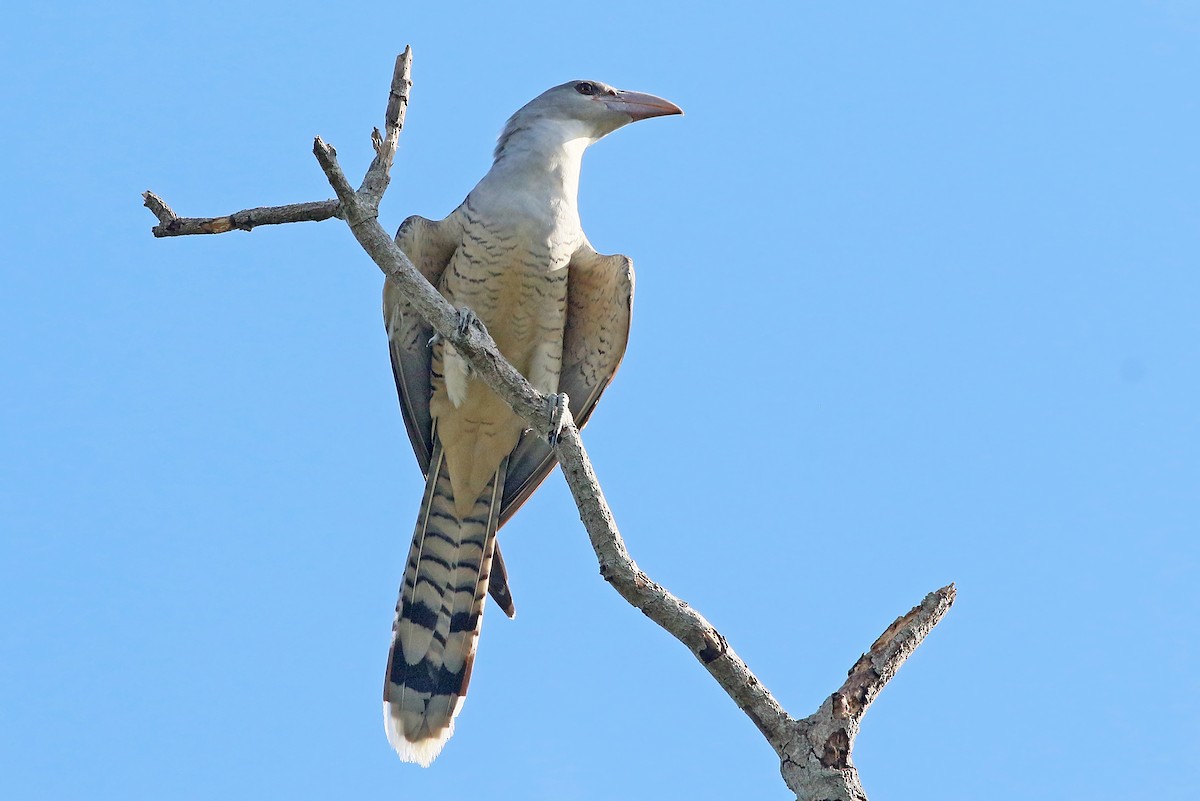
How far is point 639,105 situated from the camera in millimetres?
6543

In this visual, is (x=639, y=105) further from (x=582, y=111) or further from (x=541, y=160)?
(x=541, y=160)

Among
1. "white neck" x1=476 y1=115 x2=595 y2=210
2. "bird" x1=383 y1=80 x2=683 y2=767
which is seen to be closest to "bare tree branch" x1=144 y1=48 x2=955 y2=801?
"bird" x1=383 y1=80 x2=683 y2=767

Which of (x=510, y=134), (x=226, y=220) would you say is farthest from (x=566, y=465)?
(x=510, y=134)

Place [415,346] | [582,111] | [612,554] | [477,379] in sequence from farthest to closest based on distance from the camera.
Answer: [582,111] < [415,346] < [477,379] < [612,554]

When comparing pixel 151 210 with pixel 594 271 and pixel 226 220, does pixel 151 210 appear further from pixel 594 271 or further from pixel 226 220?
pixel 594 271

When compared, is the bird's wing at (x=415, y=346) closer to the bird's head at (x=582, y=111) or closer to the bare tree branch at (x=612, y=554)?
the bird's head at (x=582, y=111)

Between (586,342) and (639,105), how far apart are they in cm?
151

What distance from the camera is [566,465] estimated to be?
3.96 meters

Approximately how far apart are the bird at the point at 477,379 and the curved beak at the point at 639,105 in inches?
12.2

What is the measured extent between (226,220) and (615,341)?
234 cm

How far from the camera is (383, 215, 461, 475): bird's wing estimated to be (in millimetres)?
5828

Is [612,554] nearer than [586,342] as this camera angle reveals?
Yes

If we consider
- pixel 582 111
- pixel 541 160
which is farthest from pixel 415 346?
pixel 582 111

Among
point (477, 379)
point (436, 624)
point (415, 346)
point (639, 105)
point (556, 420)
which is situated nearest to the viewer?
point (556, 420)
